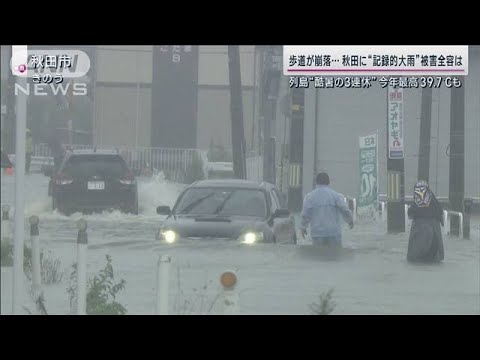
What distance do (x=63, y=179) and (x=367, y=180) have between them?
3.26 meters

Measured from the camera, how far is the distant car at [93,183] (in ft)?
34.4

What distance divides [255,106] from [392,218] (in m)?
1.95

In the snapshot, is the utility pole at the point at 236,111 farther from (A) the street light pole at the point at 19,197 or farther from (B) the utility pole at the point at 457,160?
(B) the utility pole at the point at 457,160

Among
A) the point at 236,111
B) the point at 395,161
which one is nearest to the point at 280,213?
the point at 236,111

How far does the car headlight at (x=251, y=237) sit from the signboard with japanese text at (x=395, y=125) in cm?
197

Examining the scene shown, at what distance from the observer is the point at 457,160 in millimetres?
12766

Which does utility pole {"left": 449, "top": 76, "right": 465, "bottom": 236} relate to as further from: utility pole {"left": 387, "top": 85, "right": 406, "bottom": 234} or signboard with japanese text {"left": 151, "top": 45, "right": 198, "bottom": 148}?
signboard with japanese text {"left": 151, "top": 45, "right": 198, "bottom": 148}

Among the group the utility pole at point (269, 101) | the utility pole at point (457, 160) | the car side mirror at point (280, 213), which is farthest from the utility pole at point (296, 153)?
the utility pole at point (457, 160)

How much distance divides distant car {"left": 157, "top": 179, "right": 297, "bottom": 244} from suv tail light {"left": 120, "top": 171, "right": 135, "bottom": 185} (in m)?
0.61

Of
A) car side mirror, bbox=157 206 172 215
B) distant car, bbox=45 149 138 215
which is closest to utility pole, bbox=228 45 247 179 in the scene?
car side mirror, bbox=157 206 172 215

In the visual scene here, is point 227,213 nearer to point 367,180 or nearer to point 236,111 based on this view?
point 236,111

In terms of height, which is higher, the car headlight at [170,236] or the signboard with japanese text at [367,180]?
the signboard with japanese text at [367,180]
